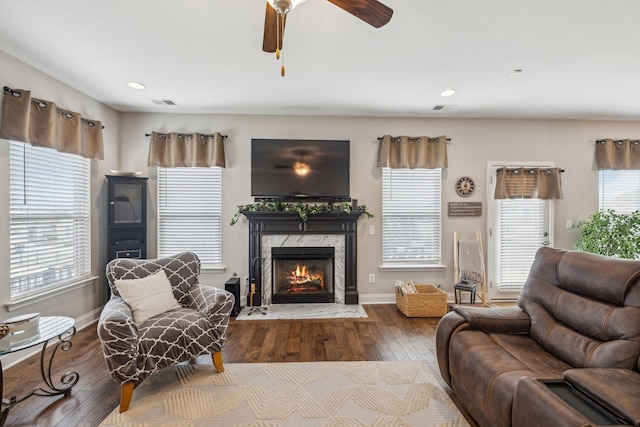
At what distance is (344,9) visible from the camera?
56.5 inches

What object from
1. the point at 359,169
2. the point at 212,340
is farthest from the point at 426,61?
the point at 212,340

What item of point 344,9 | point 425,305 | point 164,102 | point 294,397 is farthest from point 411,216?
point 164,102

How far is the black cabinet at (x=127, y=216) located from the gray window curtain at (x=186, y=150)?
42cm

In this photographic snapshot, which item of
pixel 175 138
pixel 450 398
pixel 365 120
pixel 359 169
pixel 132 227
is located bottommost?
pixel 450 398

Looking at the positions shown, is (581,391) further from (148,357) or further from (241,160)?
(241,160)

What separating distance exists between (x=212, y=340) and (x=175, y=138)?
2.85 m

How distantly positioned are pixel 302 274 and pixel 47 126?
3273mm

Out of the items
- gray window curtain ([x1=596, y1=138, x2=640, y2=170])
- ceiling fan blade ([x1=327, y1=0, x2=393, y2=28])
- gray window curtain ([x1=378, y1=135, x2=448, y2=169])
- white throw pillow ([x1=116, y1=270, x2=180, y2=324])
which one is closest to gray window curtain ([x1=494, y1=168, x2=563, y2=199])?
gray window curtain ([x1=596, y1=138, x2=640, y2=170])

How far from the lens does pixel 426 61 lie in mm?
2578

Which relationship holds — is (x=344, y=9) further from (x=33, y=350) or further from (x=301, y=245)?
(x=33, y=350)

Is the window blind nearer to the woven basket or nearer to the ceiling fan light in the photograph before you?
the woven basket

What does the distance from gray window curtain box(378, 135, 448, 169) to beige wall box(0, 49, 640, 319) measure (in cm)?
15

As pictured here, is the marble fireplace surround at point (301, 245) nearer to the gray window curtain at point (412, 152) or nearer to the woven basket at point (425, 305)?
the woven basket at point (425, 305)

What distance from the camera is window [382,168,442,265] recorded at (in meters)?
4.12
